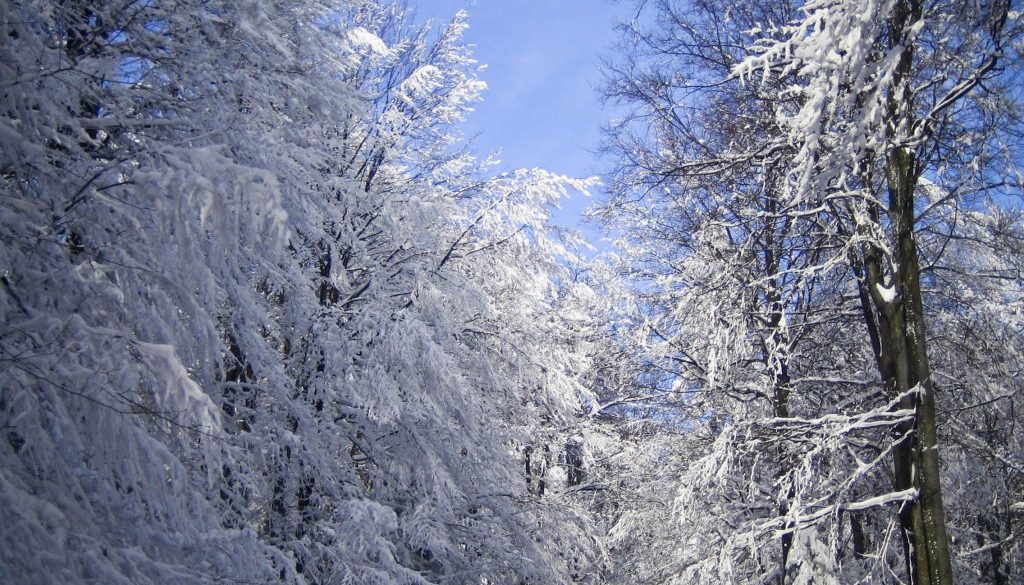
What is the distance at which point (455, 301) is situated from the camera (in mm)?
7832

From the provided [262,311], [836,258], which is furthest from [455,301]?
[836,258]

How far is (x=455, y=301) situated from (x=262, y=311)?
282cm

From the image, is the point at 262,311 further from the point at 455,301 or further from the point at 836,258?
the point at 836,258

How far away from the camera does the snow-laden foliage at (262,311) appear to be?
128 inches

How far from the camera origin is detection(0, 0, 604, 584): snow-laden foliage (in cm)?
326

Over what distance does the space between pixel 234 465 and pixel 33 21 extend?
304 centimetres

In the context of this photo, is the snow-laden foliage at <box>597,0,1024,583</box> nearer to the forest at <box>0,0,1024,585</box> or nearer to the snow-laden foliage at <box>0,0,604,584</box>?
the forest at <box>0,0,1024,585</box>

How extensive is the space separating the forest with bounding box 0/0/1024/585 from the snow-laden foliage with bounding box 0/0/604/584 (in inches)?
1.2

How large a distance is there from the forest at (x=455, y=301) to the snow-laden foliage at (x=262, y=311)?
A: 0.10 ft

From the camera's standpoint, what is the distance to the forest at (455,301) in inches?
135

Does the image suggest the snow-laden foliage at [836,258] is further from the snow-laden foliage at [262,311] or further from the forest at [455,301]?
the snow-laden foliage at [262,311]

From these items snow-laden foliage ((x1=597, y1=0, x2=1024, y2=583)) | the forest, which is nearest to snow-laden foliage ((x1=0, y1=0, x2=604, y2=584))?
the forest

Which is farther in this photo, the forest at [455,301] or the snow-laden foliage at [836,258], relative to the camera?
the snow-laden foliage at [836,258]

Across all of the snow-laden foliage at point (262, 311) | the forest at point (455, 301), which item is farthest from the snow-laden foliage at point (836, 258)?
the snow-laden foliage at point (262, 311)
